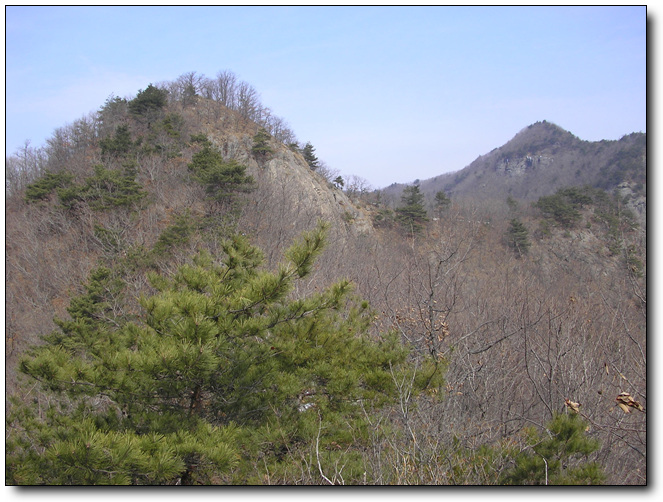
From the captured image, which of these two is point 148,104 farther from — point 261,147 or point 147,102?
point 261,147

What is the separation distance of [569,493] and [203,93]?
143ft

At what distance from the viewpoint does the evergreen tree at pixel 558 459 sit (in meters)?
2.92

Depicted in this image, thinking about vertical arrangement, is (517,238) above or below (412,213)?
below

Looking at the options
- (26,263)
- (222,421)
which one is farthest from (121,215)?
(222,421)

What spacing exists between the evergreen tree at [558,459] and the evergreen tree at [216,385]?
122 centimetres

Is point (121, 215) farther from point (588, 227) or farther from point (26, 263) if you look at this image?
point (588, 227)

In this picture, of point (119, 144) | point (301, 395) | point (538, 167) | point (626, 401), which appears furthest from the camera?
point (538, 167)

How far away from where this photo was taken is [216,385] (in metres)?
4.16

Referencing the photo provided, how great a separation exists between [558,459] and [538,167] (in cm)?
7322

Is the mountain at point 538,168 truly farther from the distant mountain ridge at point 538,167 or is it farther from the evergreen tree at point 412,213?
the evergreen tree at point 412,213

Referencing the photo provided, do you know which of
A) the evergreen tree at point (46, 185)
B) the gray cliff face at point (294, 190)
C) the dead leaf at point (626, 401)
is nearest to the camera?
the dead leaf at point (626, 401)

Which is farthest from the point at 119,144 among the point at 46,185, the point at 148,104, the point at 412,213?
the point at 412,213

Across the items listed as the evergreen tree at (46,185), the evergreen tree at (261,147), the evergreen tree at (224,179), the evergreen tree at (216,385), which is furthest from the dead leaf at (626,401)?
the evergreen tree at (261,147)

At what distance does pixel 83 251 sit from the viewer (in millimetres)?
20219
